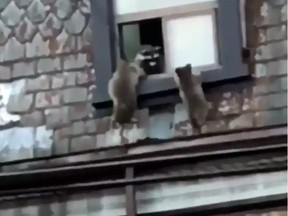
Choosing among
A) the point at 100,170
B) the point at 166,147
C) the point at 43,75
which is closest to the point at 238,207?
the point at 166,147

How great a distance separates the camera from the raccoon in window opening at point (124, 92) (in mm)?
3402

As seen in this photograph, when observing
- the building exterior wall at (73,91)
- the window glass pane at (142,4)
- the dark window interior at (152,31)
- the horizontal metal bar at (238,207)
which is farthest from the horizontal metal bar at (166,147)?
the window glass pane at (142,4)

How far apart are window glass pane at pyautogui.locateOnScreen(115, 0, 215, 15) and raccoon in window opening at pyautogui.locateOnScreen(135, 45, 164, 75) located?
14 centimetres

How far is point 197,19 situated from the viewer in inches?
136

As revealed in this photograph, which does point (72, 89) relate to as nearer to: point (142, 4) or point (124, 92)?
point (124, 92)

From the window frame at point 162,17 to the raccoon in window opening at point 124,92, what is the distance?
0.04 m

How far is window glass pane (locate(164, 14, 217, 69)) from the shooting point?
135 inches

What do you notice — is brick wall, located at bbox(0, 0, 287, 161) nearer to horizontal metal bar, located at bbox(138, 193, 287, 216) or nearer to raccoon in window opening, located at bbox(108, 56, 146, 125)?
raccoon in window opening, located at bbox(108, 56, 146, 125)

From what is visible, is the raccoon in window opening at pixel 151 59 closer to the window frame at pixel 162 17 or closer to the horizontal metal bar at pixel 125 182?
the window frame at pixel 162 17

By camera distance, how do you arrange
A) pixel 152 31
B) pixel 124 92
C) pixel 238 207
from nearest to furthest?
pixel 238 207 < pixel 124 92 < pixel 152 31

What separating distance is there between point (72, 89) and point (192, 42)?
0.46 m

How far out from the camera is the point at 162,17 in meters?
3.47

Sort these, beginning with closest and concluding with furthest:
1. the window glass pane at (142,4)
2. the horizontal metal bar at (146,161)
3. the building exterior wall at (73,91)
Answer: the horizontal metal bar at (146,161), the building exterior wall at (73,91), the window glass pane at (142,4)

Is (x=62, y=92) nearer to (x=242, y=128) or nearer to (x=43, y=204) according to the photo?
(x=43, y=204)
